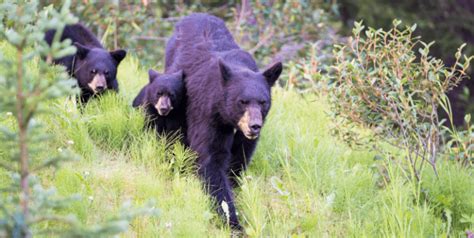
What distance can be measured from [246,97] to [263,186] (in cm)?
85

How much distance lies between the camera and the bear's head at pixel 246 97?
199 inches

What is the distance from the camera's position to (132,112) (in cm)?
588

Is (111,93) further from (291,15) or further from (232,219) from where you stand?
(291,15)

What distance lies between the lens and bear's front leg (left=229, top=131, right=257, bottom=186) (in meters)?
5.54

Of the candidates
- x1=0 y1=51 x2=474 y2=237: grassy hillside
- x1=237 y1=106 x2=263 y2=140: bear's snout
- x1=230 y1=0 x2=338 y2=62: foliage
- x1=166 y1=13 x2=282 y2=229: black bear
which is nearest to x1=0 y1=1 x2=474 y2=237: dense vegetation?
x1=0 y1=51 x2=474 y2=237: grassy hillside

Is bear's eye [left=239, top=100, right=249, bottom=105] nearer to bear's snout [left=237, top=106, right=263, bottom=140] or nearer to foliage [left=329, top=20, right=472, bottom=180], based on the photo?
bear's snout [left=237, top=106, right=263, bottom=140]

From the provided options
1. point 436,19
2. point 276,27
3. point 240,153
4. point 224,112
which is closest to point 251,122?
point 224,112

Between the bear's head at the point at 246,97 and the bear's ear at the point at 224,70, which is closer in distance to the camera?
the bear's head at the point at 246,97

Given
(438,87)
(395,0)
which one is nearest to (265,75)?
(438,87)

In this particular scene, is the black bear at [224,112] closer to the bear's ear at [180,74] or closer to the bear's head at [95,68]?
the bear's ear at [180,74]

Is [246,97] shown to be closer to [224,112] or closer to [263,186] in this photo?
[224,112]

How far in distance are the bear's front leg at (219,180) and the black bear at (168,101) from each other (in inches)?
20.2

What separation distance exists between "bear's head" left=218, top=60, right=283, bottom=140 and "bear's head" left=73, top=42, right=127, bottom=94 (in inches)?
52.9

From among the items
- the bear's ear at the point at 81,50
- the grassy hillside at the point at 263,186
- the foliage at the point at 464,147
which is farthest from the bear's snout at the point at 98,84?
the foliage at the point at 464,147
